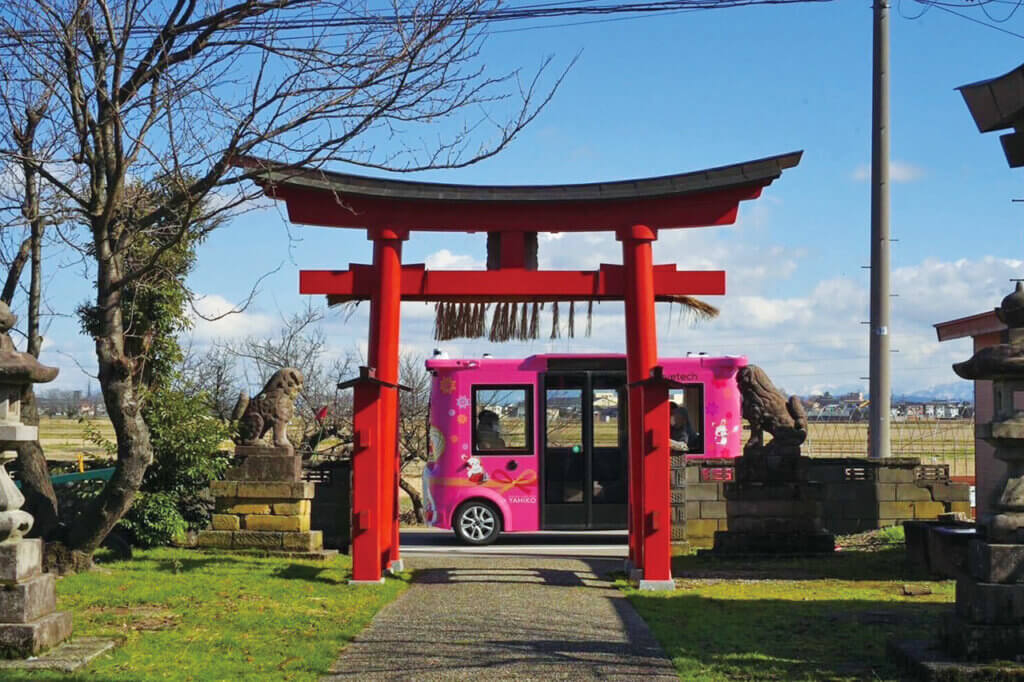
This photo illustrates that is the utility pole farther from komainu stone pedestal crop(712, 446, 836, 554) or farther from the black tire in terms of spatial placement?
the black tire

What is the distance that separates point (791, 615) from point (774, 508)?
15.3 feet

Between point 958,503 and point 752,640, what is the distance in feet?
31.1

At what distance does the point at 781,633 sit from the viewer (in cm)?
917

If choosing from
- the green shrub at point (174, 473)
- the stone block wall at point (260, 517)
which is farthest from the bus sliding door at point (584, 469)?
the green shrub at point (174, 473)

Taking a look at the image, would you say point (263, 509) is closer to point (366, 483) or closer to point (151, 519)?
point (151, 519)

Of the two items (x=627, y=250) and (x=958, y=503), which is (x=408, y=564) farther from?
(x=958, y=503)

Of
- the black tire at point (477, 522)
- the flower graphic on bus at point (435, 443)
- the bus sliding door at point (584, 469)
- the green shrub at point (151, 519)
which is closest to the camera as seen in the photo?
the green shrub at point (151, 519)

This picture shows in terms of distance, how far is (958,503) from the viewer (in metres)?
17.1

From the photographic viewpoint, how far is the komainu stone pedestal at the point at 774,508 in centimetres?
1455

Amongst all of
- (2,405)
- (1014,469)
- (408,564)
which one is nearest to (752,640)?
(1014,469)

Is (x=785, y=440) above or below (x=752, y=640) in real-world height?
above

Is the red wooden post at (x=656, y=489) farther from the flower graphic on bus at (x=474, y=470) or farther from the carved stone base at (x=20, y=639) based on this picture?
the flower graphic on bus at (x=474, y=470)

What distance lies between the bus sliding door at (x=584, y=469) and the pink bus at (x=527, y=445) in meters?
0.02

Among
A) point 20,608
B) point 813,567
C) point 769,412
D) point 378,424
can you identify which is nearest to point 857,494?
point 769,412
